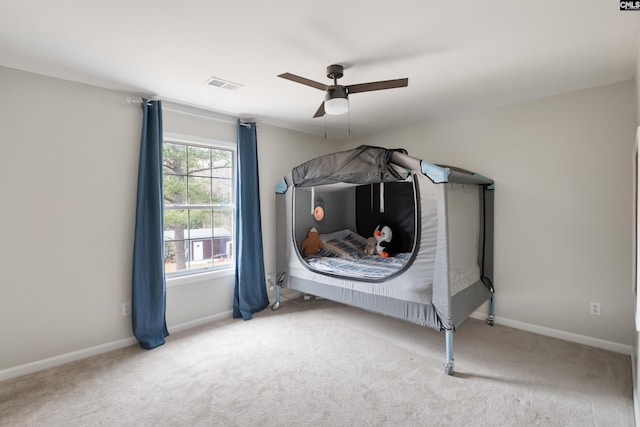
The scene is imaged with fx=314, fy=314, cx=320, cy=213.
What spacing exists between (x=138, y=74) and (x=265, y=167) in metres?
1.69

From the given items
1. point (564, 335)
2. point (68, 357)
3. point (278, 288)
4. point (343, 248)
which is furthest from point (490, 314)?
point (68, 357)

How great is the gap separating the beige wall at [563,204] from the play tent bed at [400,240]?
0.81ft

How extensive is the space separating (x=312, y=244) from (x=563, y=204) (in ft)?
8.34

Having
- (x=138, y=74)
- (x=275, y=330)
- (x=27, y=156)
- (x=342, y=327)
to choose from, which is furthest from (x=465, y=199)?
(x=27, y=156)

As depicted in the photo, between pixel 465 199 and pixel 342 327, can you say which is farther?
pixel 342 327

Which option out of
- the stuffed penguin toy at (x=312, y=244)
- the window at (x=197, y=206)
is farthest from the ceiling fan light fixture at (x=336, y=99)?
the stuffed penguin toy at (x=312, y=244)

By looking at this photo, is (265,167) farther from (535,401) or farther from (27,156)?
(535,401)

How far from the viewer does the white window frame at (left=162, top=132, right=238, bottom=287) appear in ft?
10.4

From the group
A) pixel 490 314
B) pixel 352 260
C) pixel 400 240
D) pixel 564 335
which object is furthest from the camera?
A: pixel 400 240

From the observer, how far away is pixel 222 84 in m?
2.69

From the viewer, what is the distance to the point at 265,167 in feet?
12.8

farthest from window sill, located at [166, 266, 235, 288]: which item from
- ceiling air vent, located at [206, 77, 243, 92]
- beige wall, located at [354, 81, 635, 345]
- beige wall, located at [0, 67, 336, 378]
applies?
beige wall, located at [354, 81, 635, 345]

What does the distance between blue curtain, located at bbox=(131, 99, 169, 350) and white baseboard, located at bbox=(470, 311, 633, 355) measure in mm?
3260

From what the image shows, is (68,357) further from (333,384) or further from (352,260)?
(352,260)
